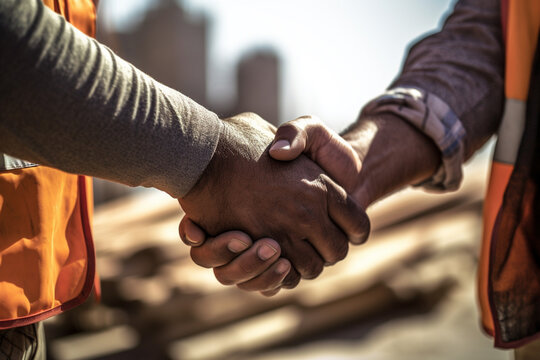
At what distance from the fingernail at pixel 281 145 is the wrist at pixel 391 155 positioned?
1.41 feet

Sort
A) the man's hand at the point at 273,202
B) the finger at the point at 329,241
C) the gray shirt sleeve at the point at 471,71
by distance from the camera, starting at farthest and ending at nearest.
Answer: the gray shirt sleeve at the point at 471,71 → the finger at the point at 329,241 → the man's hand at the point at 273,202

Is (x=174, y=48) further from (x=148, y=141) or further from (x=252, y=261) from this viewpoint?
(x=148, y=141)

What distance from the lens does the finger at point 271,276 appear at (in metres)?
1.96

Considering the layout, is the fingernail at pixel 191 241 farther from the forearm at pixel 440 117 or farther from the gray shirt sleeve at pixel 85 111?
the forearm at pixel 440 117

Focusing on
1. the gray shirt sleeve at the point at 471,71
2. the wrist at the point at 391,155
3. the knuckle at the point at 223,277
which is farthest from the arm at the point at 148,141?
the gray shirt sleeve at the point at 471,71

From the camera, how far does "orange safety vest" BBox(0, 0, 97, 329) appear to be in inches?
56.4

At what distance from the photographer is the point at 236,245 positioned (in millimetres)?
1867

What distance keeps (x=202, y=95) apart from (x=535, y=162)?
21841 mm

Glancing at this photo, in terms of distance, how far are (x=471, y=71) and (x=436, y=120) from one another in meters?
0.28

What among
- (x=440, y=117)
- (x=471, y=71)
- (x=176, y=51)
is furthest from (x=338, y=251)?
(x=176, y=51)

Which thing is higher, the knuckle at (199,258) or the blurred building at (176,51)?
the knuckle at (199,258)

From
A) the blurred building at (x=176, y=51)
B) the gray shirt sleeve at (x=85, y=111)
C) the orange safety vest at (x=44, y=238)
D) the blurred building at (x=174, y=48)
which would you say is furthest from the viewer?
the blurred building at (x=174, y=48)

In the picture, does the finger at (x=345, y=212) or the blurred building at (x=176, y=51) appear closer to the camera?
the finger at (x=345, y=212)

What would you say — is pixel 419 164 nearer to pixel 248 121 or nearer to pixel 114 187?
pixel 248 121
